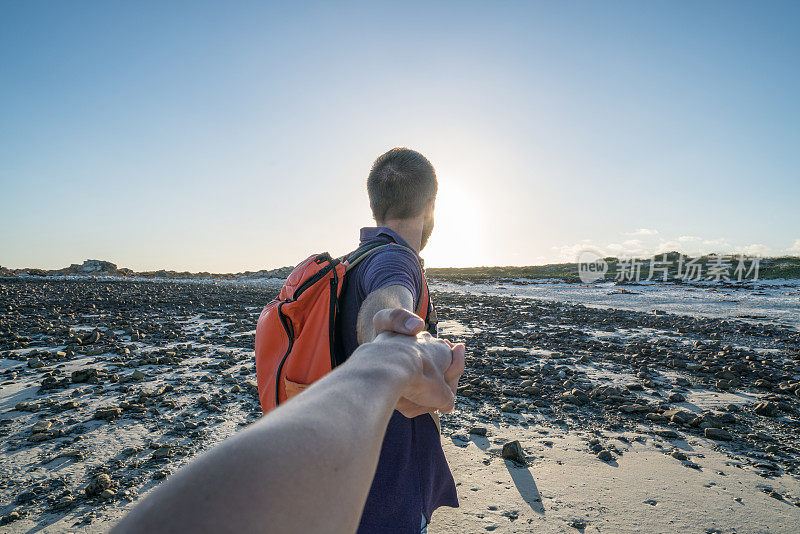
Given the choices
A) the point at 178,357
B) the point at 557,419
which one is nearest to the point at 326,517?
the point at 557,419

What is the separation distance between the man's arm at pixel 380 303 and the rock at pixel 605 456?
4.13 meters

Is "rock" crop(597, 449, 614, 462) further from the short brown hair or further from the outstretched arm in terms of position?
the outstretched arm

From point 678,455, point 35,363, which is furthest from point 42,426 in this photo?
point 678,455

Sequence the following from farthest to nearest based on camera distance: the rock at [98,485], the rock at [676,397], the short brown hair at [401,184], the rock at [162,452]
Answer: the rock at [676,397], the rock at [162,452], the rock at [98,485], the short brown hair at [401,184]

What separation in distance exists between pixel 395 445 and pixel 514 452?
3.09 m

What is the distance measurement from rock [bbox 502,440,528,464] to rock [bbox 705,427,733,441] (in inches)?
99.7

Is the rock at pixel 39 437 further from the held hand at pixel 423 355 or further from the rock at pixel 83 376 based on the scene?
the held hand at pixel 423 355

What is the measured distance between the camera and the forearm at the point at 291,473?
49 centimetres

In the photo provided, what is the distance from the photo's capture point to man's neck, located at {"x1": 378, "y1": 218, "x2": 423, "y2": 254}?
92.7 inches

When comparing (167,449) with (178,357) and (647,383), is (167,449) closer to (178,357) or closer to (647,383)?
(178,357)

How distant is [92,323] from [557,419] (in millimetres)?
13340

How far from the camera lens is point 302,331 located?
1869mm

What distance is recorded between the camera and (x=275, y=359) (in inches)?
77.9

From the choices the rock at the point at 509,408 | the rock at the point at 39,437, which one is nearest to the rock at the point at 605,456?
the rock at the point at 509,408
